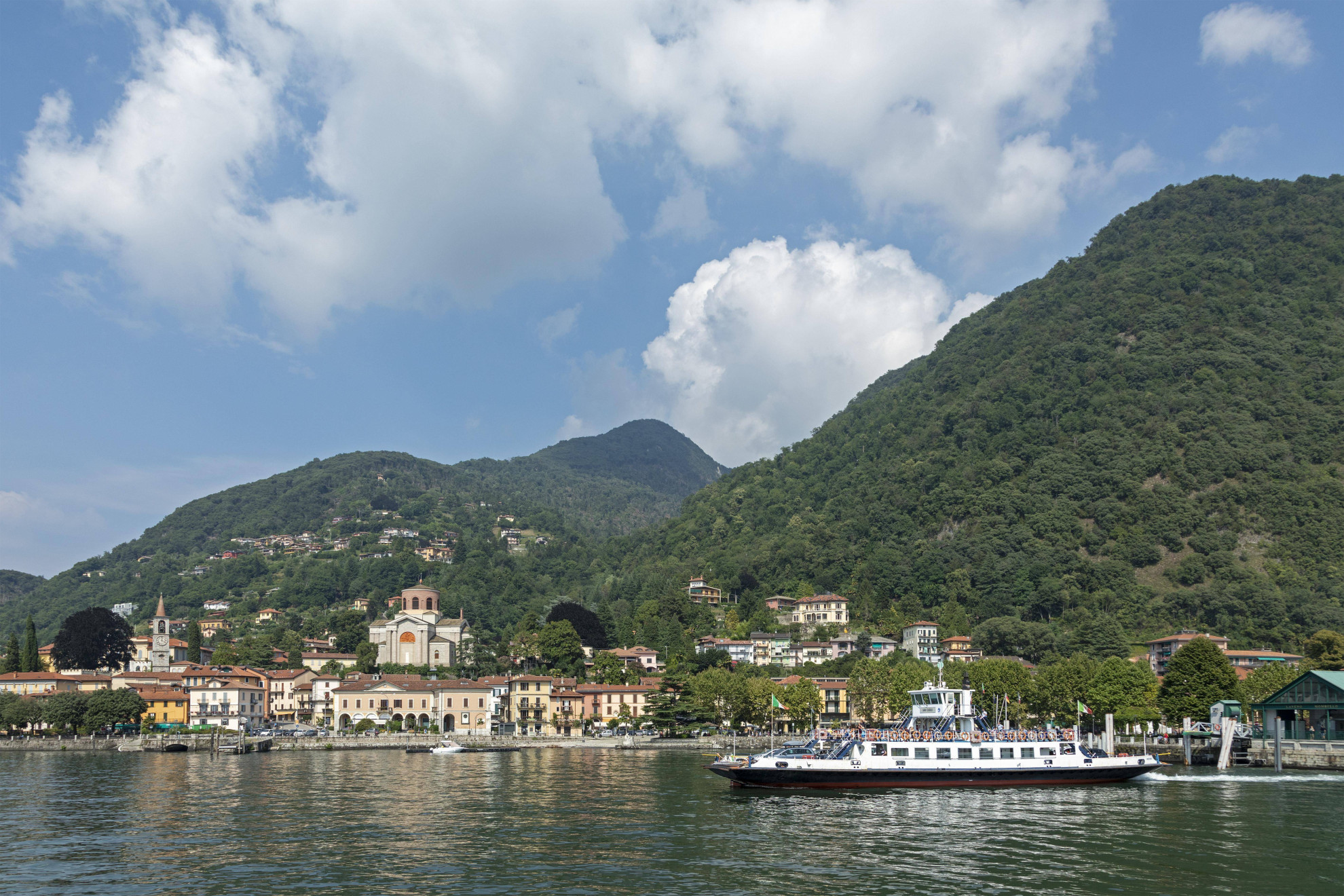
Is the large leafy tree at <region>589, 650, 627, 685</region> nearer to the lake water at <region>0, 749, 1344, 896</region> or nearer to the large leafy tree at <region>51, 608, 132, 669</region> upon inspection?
the large leafy tree at <region>51, 608, 132, 669</region>

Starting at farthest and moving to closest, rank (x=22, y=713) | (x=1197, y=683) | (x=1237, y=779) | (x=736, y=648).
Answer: (x=736, y=648), (x=22, y=713), (x=1197, y=683), (x=1237, y=779)

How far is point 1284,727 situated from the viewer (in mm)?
74000

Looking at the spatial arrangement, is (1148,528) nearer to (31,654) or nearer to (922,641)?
(922,641)

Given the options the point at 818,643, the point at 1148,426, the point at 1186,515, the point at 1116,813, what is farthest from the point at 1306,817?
the point at 1148,426

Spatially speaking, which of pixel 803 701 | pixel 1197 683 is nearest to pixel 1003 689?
pixel 1197 683

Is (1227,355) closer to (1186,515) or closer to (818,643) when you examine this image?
(1186,515)

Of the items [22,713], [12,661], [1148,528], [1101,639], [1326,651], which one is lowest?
[22,713]

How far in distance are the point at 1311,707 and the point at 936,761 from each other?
32.1 metres

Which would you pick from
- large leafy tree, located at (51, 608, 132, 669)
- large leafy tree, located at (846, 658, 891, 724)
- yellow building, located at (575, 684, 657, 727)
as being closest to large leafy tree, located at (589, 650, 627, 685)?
yellow building, located at (575, 684, 657, 727)

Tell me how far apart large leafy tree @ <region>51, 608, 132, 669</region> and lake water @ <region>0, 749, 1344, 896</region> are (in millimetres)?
82879

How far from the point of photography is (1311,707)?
6988cm

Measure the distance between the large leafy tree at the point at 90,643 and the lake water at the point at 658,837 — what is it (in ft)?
272

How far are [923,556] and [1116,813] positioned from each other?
130046mm

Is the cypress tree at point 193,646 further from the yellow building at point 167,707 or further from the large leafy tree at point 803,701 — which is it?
the large leafy tree at point 803,701
